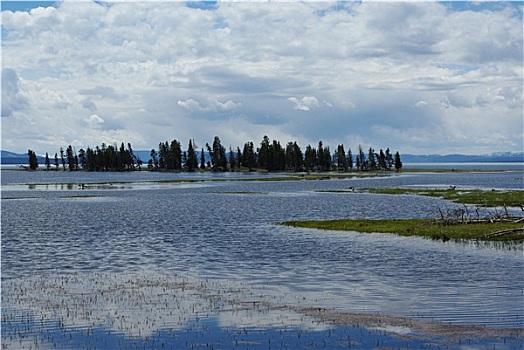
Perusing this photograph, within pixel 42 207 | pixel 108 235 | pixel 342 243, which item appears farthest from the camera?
pixel 42 207

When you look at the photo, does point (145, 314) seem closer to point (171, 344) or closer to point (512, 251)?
point (171, 344)

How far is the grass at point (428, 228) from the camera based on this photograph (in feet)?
163

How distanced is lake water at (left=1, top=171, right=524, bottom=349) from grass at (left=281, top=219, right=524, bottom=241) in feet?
7.98

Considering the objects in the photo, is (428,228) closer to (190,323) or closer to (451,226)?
(451,226)

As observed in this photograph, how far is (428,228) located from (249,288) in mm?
26322

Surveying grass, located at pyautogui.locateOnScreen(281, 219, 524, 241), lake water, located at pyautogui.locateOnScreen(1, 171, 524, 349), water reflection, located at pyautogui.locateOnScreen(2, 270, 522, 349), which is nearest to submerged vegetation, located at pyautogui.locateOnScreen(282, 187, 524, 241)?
grass, located at pyautogui.locateOnScreen(281, 219, 524, 241)

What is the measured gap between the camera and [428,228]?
54.6 meters

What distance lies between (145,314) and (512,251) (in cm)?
2764

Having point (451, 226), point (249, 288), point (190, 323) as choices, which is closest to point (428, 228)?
point (451, 226)

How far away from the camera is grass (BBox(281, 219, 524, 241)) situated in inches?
1957

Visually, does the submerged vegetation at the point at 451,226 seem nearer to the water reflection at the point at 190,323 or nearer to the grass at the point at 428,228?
the grass at the point at 428,228

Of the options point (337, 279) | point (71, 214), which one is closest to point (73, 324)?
point (337, 279)

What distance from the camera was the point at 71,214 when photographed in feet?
269

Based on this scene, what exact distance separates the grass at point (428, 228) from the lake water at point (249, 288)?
243 cm
